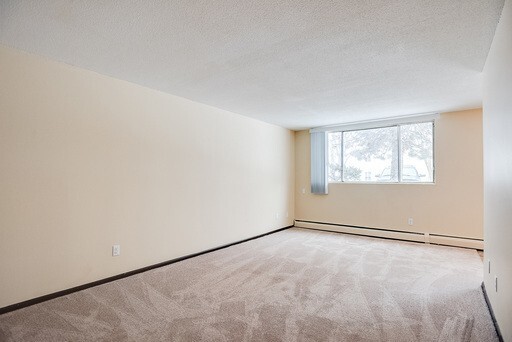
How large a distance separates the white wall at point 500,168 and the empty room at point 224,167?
0.03 m

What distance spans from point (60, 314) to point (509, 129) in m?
3.63

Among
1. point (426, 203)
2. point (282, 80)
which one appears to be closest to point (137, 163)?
point (282, 80)

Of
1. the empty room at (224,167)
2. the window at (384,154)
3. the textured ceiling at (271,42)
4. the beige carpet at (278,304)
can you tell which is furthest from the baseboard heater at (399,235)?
the textured ceiling at (271,42)

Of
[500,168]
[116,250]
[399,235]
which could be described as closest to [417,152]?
[399,235]

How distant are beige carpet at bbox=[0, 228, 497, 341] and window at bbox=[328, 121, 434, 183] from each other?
68.5 inches

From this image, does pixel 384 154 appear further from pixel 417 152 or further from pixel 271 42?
pixel 271 42

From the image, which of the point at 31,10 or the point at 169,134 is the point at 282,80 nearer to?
the point at 169,134

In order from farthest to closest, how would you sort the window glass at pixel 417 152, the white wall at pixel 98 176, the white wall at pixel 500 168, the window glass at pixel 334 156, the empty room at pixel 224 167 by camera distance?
the window glass at pixel 334 156, the window glass at pixel 417 152, the white wall at pixel 98 176, the empty room at pixel 224 167, the white wall at pixel 500 168

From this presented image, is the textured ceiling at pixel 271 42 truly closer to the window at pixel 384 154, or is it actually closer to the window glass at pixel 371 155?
Result: the window at pixel 384 154

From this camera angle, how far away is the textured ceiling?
186 centimetres

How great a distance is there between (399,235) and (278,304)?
11.7ft

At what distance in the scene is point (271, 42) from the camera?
2299 mm

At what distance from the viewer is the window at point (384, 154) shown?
4.96 m

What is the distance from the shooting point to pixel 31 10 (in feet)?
6.23
